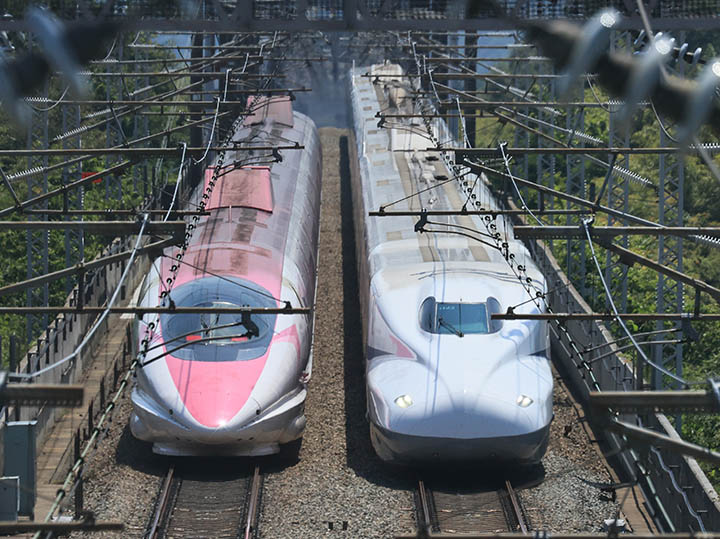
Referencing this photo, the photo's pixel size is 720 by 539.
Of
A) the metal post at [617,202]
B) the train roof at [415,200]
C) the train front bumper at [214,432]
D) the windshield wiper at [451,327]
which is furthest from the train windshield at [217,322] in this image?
the metal post at [617,202]

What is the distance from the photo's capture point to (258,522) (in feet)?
52.4

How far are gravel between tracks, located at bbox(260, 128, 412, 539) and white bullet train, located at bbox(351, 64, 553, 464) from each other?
0.66 meters

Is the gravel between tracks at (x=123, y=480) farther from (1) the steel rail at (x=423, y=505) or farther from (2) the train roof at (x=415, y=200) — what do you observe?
(2) the train roof at (x=415, y=200)

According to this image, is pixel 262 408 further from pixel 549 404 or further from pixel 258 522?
pixel 549 404

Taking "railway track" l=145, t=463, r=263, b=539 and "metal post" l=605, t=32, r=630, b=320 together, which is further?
"metal post" l=605, t=32, r=630, b=320

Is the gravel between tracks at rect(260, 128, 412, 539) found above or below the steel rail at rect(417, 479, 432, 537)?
below

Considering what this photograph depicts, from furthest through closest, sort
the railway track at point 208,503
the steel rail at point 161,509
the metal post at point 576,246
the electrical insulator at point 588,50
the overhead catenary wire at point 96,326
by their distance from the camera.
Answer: the metal post at point 576,246 → the railway track at point 208,503 → the steel rail at point 161,509 → the overhead catenary wire at point 96,326 → the electrical insulator at point 588,50

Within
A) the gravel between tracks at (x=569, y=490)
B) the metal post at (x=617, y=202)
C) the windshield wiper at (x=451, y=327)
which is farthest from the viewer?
the metal post at (x=617, y=202)

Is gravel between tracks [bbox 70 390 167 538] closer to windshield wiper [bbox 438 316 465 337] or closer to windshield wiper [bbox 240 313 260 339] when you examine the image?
windshield wiper [bbox 240 313 260 339]

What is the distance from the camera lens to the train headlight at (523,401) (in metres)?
16.6

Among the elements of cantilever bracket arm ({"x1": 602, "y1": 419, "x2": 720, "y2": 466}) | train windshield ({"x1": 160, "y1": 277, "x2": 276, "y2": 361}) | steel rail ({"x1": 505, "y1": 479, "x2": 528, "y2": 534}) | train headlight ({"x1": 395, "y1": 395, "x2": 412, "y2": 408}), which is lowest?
steel rail ({"x1": 505, "y1": 479, "x2": 528, "y2": 534})

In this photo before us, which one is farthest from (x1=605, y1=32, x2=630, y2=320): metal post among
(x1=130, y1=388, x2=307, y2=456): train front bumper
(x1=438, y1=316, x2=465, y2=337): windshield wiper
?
(x1=130, y1=388, x2=307, y2=456): train front bumper

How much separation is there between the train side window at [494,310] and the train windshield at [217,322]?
3496 mm

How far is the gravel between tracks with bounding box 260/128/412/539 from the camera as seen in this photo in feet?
52.4
